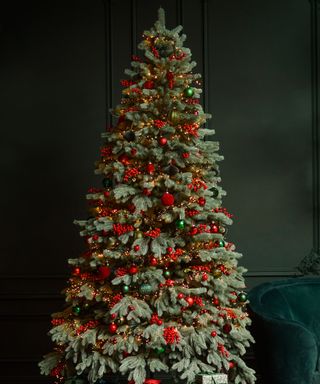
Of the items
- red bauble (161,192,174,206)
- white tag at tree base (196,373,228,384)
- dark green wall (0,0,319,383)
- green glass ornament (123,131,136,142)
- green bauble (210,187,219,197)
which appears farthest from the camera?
dark green wall (0,0,319,383)

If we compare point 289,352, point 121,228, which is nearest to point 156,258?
point 121,228

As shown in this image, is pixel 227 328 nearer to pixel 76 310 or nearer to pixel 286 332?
pixel 286 332

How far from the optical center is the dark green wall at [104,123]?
466cm

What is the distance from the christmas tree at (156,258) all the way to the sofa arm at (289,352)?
350 mm

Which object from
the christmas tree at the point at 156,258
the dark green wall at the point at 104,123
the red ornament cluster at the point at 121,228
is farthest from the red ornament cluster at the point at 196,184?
the dark green wall at the point at 104,123

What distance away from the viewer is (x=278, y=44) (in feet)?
15.8

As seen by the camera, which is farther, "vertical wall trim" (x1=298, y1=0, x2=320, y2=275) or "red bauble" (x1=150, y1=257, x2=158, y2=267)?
"vertical wall trim" (x1=298, y1=0, x2=320, y2=275)

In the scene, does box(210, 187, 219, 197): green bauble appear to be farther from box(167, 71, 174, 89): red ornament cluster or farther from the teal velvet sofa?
the teal velvet sofa

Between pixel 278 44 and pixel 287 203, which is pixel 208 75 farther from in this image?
pixel 287 203

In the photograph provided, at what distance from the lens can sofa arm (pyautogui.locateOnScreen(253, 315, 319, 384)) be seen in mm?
3508

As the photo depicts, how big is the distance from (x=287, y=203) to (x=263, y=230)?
287 millimetres

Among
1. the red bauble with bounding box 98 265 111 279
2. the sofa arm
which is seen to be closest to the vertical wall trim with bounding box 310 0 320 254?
the sofa arm

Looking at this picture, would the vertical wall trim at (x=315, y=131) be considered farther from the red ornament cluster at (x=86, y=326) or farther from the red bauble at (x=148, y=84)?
the red ornament cluster at (x=86, y=326)

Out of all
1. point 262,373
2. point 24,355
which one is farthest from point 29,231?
point 262,373
